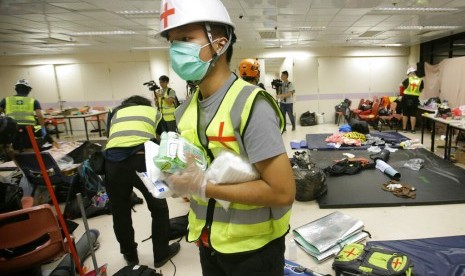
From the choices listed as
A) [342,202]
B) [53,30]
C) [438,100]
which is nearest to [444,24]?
[438,100]

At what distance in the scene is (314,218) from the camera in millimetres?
3184

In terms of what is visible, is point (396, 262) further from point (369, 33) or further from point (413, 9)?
point (369, 33)

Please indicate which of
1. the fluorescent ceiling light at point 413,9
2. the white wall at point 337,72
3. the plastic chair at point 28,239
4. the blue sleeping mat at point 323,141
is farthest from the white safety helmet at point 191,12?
the white wall at point 337,72

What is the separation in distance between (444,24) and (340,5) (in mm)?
3664

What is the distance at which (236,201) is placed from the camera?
2.74 feet

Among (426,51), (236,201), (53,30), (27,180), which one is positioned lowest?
(27,180)

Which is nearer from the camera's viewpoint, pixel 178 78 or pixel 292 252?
pixel 292 252

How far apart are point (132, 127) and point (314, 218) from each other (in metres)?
2.23

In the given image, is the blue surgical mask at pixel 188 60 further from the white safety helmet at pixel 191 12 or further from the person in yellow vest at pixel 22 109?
the person in yellow vest at pixel 22 109

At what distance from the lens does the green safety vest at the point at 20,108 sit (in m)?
4.70

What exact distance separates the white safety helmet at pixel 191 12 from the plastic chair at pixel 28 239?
1647 mm

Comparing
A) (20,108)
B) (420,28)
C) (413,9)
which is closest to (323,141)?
(413,9)

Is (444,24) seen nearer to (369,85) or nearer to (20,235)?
(369,85)

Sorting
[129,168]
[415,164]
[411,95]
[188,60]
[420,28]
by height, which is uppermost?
[420,28]
